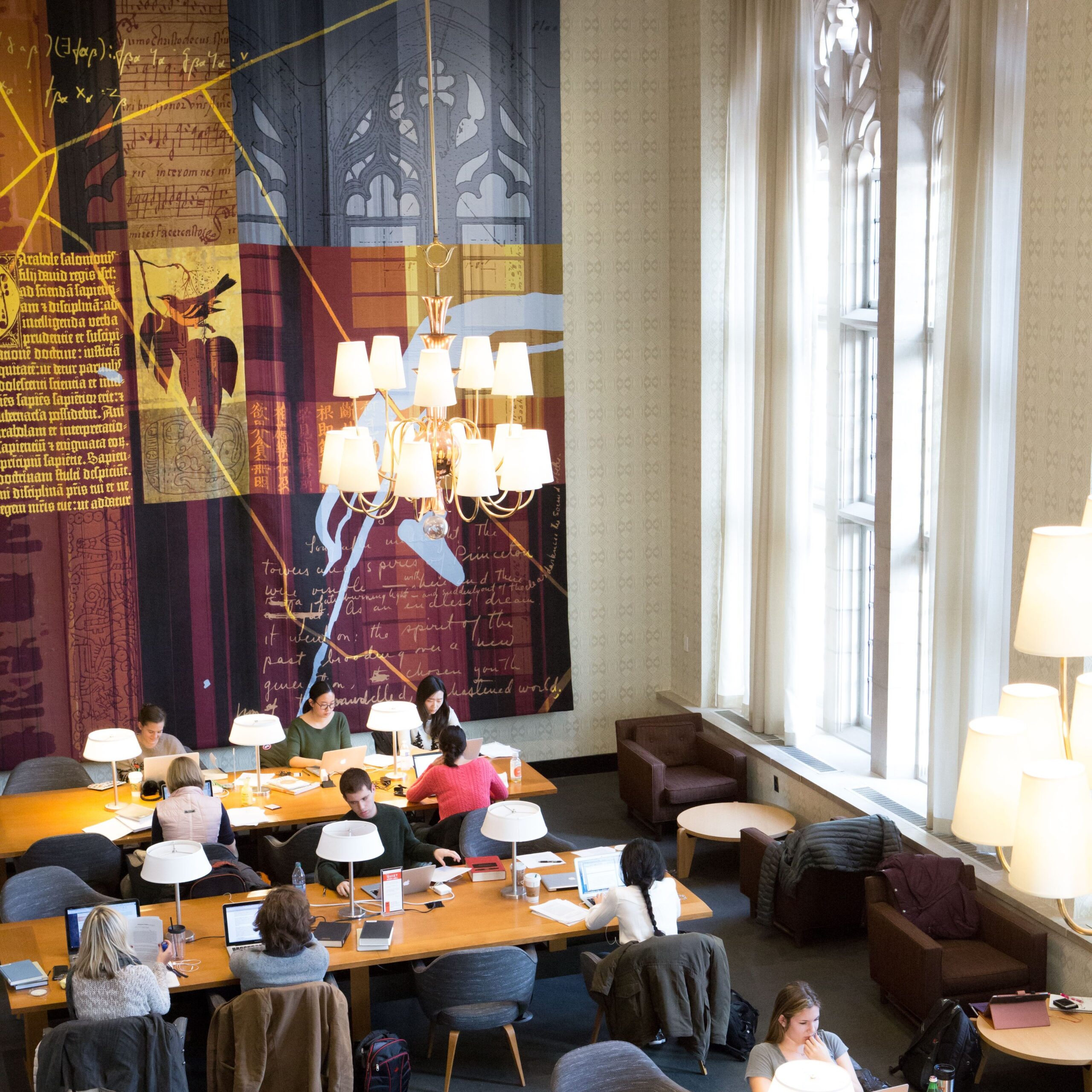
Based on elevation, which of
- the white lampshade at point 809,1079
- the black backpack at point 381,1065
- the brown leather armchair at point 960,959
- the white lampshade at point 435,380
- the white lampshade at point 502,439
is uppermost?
the white lampshade at point 435,380

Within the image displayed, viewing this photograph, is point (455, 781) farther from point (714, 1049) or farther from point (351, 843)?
point (714, 1049)

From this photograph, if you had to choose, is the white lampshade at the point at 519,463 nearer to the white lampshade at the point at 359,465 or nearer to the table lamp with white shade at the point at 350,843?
the white lampshade at the point at 359,465

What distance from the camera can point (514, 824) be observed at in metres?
6.64

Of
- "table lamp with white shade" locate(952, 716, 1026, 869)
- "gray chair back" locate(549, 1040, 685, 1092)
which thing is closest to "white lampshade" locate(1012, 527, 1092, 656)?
"table lamp with white shade" locate(952, 716, 1026, 869)

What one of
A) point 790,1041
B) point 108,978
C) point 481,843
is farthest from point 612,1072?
point 481,843

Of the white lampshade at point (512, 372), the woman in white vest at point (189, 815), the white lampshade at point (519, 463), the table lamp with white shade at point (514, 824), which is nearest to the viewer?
the table lamp with white shade at point (514, 824)

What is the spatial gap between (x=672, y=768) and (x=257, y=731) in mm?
3360

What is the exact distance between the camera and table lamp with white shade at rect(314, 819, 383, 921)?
6363 millimetres

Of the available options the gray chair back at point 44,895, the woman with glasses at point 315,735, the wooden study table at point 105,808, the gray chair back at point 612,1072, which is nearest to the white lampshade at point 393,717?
the wooden study table at point 105,808

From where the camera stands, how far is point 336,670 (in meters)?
10.2

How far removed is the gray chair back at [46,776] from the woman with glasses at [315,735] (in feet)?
4.03

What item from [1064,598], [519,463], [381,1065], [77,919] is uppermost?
[519,463]

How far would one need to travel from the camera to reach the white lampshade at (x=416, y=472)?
6.80m

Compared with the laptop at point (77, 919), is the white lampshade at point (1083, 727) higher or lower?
higher
